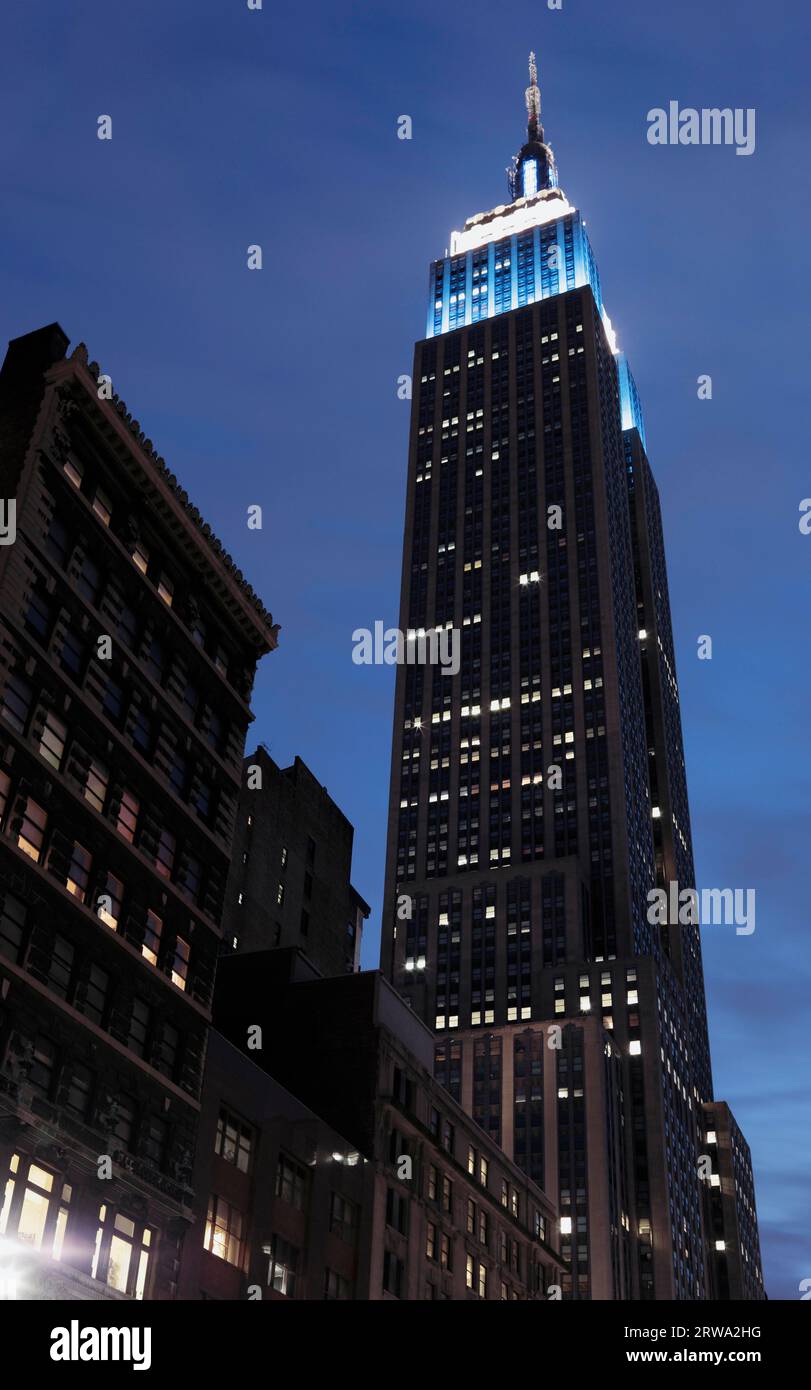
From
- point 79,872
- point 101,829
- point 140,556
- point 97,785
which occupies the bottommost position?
point 79,872

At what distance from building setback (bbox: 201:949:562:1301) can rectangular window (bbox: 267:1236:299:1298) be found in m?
0.08

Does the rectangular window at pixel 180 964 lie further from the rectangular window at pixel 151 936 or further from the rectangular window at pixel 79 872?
the rectangular window at pixel 79 872

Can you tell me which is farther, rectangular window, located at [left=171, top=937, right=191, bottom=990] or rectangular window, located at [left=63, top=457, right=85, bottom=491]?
rectangular window, located at [left=171, top=937, right=191, bottom=990]

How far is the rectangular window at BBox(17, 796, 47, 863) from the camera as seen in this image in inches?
1783

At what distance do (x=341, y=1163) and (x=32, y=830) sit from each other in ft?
91.7

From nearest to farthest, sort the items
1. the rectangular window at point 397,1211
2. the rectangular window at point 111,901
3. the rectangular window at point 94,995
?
the rectangular window at point 94,995
the rectangular window at point 111,901
the rectangular window at point 397,1211

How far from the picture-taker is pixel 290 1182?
197 ft

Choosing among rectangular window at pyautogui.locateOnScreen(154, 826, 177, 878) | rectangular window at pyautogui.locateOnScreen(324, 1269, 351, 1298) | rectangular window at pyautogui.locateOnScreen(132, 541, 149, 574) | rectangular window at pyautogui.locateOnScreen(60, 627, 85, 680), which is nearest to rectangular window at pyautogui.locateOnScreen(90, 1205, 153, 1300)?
rectangular window at pyautogui.locateOnScreen(154, 826, 177, 878)

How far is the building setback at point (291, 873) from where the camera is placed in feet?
292

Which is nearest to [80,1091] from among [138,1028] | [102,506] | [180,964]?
[138,1028]

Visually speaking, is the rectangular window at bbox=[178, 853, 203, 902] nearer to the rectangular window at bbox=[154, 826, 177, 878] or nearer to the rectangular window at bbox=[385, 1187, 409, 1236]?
the rectangular window at bbox=[154, 826, 177, 878]

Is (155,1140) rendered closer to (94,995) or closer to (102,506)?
(94,995)

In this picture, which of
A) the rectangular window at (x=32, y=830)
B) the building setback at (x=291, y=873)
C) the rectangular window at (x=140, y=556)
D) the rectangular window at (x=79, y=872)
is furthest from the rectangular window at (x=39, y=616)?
the building setback at (x=291, y=873)

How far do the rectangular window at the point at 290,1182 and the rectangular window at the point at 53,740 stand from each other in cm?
2236
